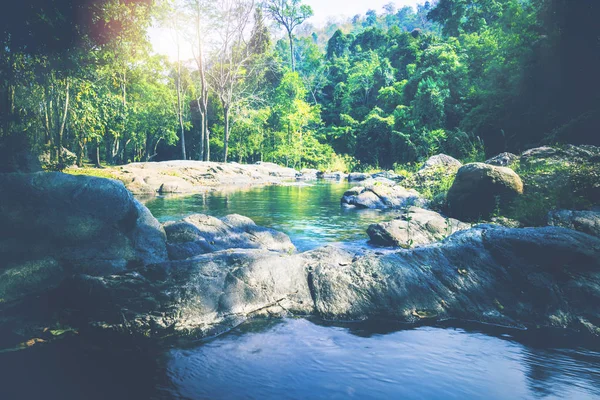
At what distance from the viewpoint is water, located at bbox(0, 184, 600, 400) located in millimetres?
2877

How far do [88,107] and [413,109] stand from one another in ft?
80.9

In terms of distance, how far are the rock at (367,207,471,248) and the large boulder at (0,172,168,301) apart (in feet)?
14.2

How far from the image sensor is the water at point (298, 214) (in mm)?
8538

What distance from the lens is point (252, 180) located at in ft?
82.1

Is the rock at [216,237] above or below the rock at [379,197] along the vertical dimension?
below

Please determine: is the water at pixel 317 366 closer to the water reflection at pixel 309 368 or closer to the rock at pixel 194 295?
the water reflection at pixel 309 368

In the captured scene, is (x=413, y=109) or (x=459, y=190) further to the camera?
(x=413, y=109)

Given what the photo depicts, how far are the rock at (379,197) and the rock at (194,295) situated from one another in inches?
368

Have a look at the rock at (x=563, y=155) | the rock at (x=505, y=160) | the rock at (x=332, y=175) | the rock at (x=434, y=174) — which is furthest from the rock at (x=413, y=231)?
the rock at (x=332, y=175)

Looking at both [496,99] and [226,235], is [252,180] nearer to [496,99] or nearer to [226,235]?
[496,99]

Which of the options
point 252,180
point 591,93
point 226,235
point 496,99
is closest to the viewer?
point 226,235

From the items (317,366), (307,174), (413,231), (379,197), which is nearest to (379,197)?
(379,197)

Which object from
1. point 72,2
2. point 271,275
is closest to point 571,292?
point 271,275

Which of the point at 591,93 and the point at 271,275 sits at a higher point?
the point at 591,93
